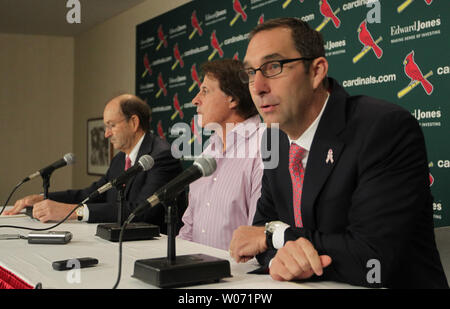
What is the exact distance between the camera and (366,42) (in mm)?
2975

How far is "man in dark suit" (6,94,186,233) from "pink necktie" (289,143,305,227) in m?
0.96

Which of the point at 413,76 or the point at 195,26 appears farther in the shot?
the point at 195,26

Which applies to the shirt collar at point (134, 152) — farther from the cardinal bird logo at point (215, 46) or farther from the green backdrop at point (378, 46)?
the cardinal bird logo at point (215, 46)

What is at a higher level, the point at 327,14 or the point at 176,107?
the point at 327,14

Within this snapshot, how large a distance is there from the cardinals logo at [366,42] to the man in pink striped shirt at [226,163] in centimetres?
95

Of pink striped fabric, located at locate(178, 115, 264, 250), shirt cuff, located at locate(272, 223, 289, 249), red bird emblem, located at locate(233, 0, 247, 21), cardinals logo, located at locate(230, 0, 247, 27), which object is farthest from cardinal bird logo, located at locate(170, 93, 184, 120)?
shirt cuff, located at locate(272, 223, 289, 249)

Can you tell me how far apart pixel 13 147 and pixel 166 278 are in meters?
6.85

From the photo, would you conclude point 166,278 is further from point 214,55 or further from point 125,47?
point 125,47

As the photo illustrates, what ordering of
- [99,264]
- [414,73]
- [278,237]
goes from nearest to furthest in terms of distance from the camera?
[278,237] → [99,264] → [414,73]

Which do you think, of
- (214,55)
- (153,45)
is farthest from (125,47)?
(214,55)

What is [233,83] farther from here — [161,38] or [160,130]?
[161,38]

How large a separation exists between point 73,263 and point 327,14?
2.60 metres

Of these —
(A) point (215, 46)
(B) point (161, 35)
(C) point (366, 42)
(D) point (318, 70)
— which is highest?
(B) point (161, 35)

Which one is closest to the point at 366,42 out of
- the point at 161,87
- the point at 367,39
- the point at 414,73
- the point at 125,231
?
the point at 367,39
